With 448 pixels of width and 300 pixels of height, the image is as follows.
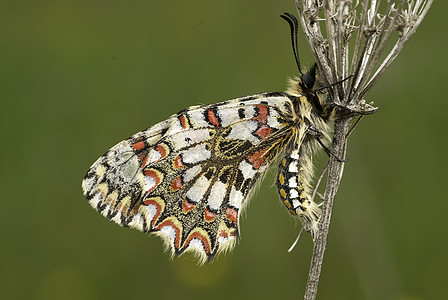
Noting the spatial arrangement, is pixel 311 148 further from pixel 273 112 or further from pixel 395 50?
pixel 395 50

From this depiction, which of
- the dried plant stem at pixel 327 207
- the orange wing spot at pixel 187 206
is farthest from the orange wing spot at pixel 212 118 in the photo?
the dried plant stem at pixel 327 207

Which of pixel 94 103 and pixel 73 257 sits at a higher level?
pixel 94 103

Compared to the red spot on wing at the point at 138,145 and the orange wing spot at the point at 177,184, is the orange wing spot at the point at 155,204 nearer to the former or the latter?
the orange wing spot at the point at 177,184

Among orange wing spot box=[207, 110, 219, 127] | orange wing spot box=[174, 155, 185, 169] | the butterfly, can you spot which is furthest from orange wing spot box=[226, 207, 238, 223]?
→ orange wing spot box=[207, 110, 219, 127]

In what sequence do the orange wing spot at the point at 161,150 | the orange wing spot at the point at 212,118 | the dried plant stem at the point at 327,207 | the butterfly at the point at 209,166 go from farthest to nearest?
the orange wing spot at the point at 161,150
the orange wing spot at the point at 212,118
the butterfly at the point at 209,166
the dried plant stem at the point at 327,207

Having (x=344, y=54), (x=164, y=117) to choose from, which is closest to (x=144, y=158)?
(x=344, y=54)

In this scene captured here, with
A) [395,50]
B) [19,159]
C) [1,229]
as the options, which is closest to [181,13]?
[19,159]
